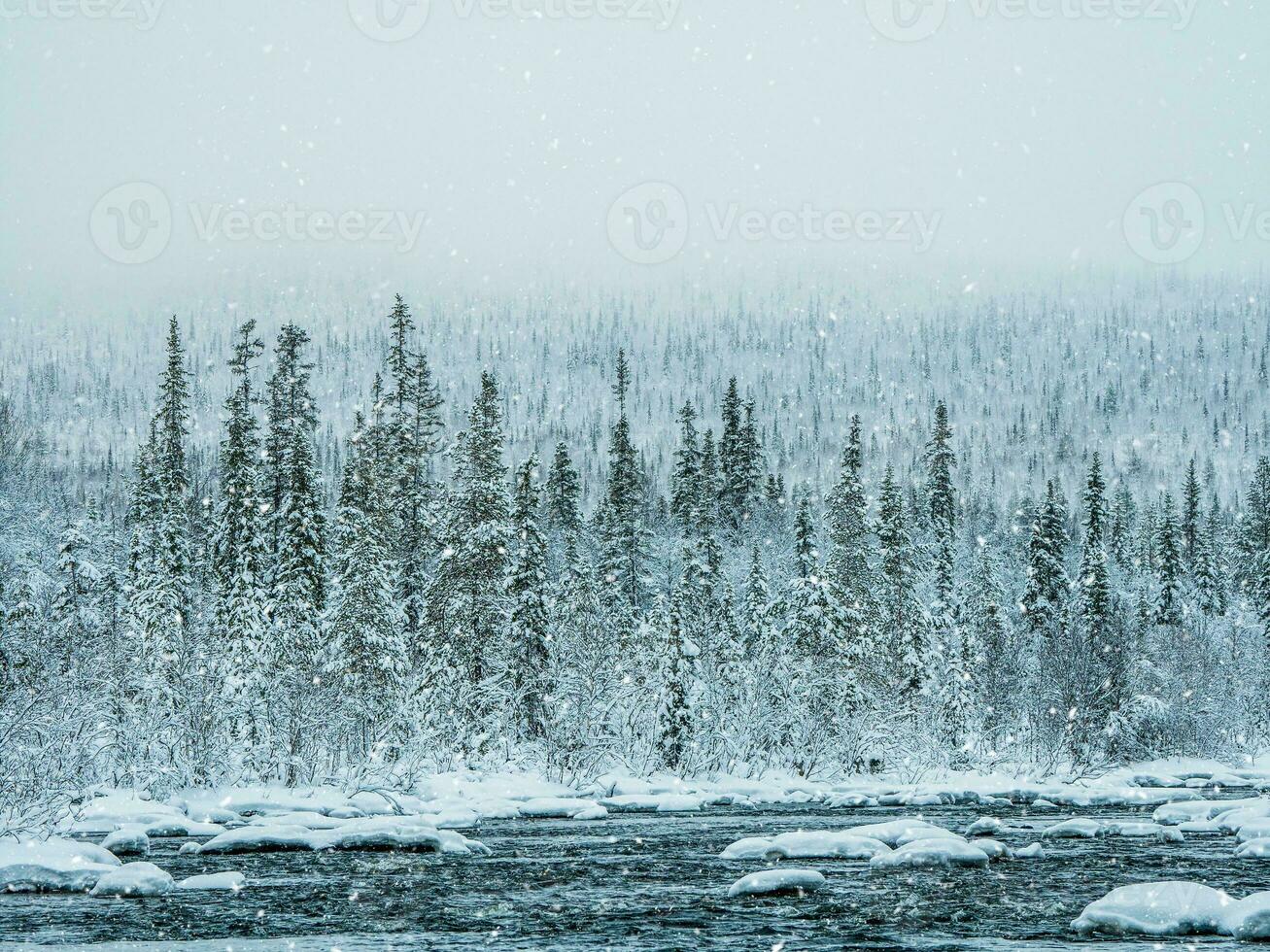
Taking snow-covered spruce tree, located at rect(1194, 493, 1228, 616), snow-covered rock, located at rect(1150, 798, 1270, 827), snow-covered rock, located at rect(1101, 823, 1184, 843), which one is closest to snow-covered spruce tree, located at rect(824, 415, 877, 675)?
snow-covered rock, located at rect(1150, 798, 1270, 827)

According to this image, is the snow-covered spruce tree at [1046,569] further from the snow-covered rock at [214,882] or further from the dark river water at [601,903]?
the snow-covered rock at [214,882]

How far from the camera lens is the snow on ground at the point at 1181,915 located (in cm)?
1361

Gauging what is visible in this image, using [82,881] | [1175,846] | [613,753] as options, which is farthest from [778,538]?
[82,881]

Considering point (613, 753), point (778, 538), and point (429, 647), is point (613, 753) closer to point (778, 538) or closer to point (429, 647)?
point (429, 647)

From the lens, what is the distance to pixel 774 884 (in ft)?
54.9

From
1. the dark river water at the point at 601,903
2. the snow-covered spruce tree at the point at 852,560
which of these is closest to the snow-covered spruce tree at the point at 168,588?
the dark river water at the point at 601,903

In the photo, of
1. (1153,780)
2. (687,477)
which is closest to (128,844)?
(1153,780)

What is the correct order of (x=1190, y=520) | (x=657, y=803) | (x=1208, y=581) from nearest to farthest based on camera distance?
(x=657, y=803), (x=1208, y=581), (x=1190, y=520)

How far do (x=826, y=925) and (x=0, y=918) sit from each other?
986 centimetres

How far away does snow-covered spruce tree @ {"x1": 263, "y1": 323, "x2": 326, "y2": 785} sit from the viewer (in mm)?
35594

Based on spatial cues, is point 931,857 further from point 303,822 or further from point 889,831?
point 303,822

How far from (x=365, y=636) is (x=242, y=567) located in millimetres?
6483

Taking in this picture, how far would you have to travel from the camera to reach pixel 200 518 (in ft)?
195

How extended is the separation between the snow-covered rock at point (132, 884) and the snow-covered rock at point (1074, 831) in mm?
16762
